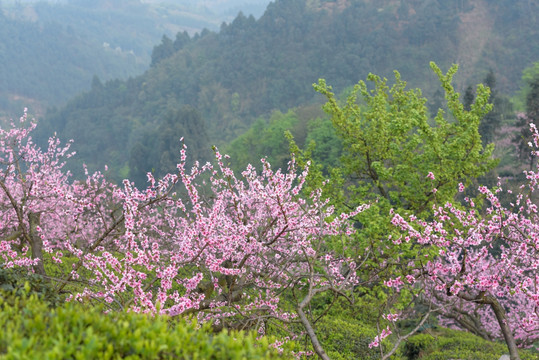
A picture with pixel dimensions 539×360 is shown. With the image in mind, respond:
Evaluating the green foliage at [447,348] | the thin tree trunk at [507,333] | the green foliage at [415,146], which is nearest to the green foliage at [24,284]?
the thin tree trunk at [507,333]

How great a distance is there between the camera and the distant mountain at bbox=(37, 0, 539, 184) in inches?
3647

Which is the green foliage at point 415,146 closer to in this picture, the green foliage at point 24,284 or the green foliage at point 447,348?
the green foliage at point 447,348

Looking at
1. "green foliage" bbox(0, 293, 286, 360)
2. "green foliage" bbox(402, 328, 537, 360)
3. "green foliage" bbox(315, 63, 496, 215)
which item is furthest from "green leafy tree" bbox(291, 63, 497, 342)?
"green foliage" bbox(0, 293, 286, 360)

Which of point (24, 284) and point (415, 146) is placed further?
point (415, 146)

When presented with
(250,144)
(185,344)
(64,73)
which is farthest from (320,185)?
(64,73)

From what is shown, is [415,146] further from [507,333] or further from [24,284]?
[24,284]

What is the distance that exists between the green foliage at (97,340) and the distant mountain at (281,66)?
78.6 meters

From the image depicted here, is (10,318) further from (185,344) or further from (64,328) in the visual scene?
(185,344)

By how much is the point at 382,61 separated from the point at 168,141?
50.5 metres

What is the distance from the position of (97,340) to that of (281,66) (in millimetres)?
112758

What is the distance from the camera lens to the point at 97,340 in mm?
3010

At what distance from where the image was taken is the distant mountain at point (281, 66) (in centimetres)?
9262

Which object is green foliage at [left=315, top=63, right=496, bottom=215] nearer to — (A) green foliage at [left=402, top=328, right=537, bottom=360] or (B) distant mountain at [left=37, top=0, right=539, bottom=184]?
(A) green foliage at [left=402, top=328, right=537, bottom=360]

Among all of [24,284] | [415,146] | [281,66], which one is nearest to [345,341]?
[415,146]
